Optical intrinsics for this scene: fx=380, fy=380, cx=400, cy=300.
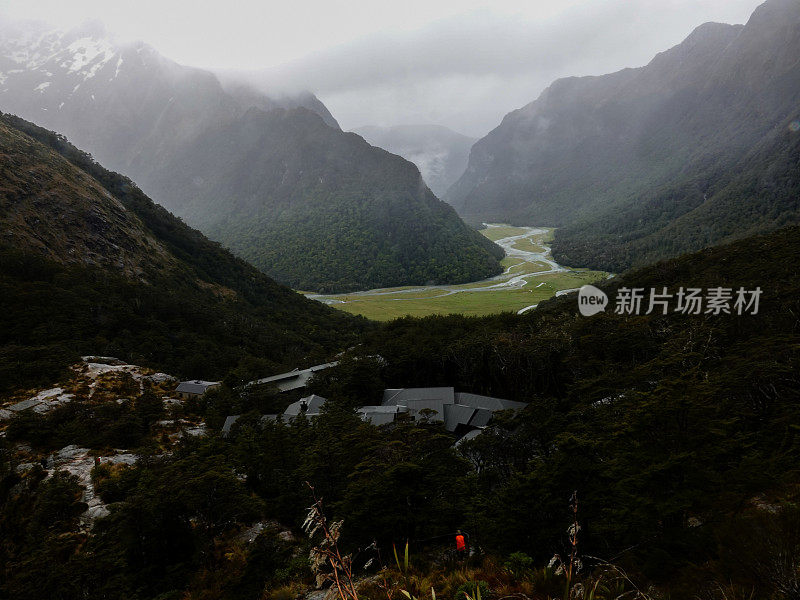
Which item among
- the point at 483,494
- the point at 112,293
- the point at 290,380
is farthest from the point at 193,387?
the point at 483,494

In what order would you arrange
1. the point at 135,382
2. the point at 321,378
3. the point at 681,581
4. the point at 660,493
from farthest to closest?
1. the point at 321,378
2. the point at 135,382
3. the point at 660,493
4. the point at 681,581

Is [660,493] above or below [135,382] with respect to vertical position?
above

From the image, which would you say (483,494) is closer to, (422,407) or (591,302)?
(422,407)

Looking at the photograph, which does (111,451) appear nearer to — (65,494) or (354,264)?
(65,494)

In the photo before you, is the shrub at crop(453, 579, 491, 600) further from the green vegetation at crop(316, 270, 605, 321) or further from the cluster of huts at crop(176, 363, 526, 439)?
the green vegetation at crop(316, 270, 605, 321)

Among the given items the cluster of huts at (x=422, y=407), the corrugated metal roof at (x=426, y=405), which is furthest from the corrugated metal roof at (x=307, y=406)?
the corrugated metal roof at (x=426, y=405)

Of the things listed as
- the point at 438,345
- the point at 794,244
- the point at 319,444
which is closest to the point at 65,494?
the point at 319,444
